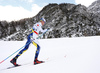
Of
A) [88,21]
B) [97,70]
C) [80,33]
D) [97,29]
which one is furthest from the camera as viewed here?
[88,21]

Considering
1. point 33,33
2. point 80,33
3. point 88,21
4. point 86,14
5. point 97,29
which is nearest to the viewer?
point 33,33

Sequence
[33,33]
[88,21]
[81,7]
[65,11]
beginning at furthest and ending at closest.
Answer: [65,11] → [81,7] → [88,21] → [33,33]

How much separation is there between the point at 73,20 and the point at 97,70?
3992 centimetres

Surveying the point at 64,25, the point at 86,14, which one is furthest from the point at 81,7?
the point at 64,25

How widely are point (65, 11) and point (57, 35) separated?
2033cm

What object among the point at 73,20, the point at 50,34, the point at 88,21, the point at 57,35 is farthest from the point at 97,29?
the point at 50,34

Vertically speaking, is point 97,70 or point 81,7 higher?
point 81,7

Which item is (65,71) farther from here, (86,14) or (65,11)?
(65,11)

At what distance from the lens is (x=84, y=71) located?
7.73ft

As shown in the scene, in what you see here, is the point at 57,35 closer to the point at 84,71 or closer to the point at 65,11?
the point at 65,11

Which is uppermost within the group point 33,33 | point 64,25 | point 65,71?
point 64,25

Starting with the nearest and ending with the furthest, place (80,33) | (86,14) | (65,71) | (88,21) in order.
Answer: (65,71)
(80,33)
(88,21)
(86,14)

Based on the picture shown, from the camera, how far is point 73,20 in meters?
40.5

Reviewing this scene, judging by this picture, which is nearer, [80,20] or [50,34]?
[50,34]
